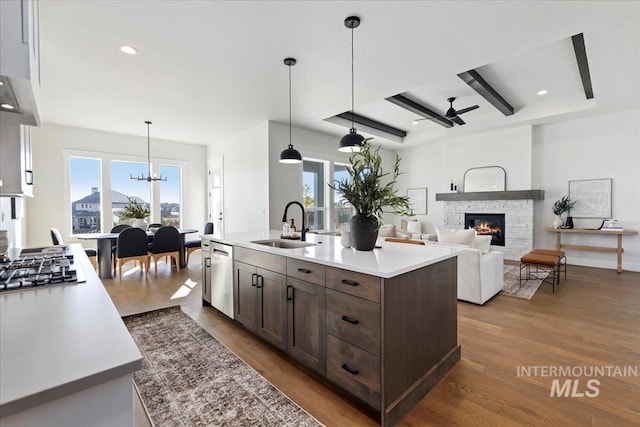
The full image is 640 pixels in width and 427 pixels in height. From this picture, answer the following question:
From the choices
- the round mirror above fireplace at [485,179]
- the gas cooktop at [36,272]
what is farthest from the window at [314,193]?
the gas cooktop at [36,272]

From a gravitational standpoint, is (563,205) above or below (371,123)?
below

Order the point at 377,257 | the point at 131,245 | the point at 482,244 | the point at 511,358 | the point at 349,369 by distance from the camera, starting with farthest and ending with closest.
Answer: the point at 131,245 → the point at 482,244 → the point at 511,358 → the point at 377,257 → the point at 349,369

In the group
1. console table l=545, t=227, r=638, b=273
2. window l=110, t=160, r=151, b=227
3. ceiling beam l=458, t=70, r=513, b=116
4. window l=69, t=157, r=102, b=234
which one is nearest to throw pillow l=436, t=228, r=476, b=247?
ceiling beam l=458, t=70, r=513, b=116

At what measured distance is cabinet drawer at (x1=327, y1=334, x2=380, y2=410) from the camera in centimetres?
164

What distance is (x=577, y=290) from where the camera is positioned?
4141 mm

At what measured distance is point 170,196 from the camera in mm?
7305

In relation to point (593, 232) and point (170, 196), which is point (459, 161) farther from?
point (170, 196)

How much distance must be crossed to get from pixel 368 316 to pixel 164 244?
15.1 ft

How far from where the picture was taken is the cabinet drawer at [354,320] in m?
1.63

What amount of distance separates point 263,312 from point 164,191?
5957 mm

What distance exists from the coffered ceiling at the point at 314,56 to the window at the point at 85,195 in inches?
38.7

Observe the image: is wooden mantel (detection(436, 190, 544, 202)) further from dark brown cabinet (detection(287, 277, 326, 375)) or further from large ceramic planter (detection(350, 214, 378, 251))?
dark brown cabinet (detection(287, 277, 326, 375))

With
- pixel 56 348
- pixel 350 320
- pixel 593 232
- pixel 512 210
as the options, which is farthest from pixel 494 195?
pixel 56 348

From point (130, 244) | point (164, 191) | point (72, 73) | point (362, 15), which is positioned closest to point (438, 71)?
point (362, 15)
